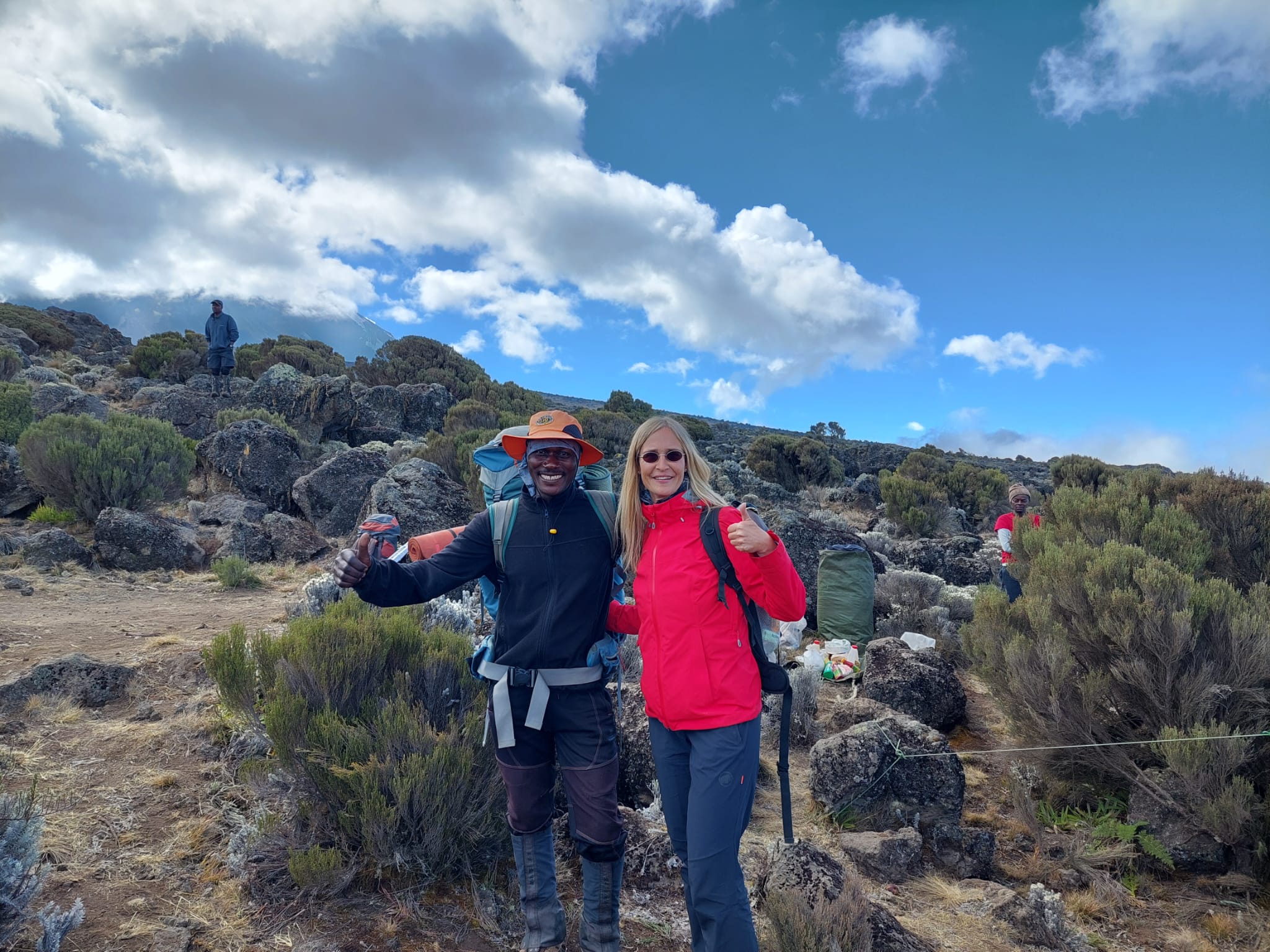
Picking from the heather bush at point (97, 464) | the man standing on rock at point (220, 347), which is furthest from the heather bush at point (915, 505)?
the man standing on rock at point (220, 347)

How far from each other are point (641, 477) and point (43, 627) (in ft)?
18.5

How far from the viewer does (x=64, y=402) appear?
497 inches

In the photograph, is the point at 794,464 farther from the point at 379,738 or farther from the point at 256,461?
the point at 379,738

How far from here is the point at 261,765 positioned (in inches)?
112

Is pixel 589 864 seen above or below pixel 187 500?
below

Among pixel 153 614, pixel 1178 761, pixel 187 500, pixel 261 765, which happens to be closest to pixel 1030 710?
pixel 1178 761

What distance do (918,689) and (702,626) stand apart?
12.5 feet

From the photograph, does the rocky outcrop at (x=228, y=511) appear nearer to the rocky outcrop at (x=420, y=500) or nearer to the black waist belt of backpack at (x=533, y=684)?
the rocky outcrop at (x=420, y=500)

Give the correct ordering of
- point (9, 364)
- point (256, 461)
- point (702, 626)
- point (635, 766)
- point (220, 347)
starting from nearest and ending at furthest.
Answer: point (702, 626) → point (635, 766) → point (256, 461) → point (9, 364) → point (220, 347)

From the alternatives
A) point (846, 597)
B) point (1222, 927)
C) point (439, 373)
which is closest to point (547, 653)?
point (1222, 927)

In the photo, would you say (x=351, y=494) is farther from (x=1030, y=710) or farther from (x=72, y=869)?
(x=1030, y=710)

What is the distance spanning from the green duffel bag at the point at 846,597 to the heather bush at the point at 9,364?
17296 millimetres

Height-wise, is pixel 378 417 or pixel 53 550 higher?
pixel 378 417

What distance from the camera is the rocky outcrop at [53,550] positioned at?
706 cm
